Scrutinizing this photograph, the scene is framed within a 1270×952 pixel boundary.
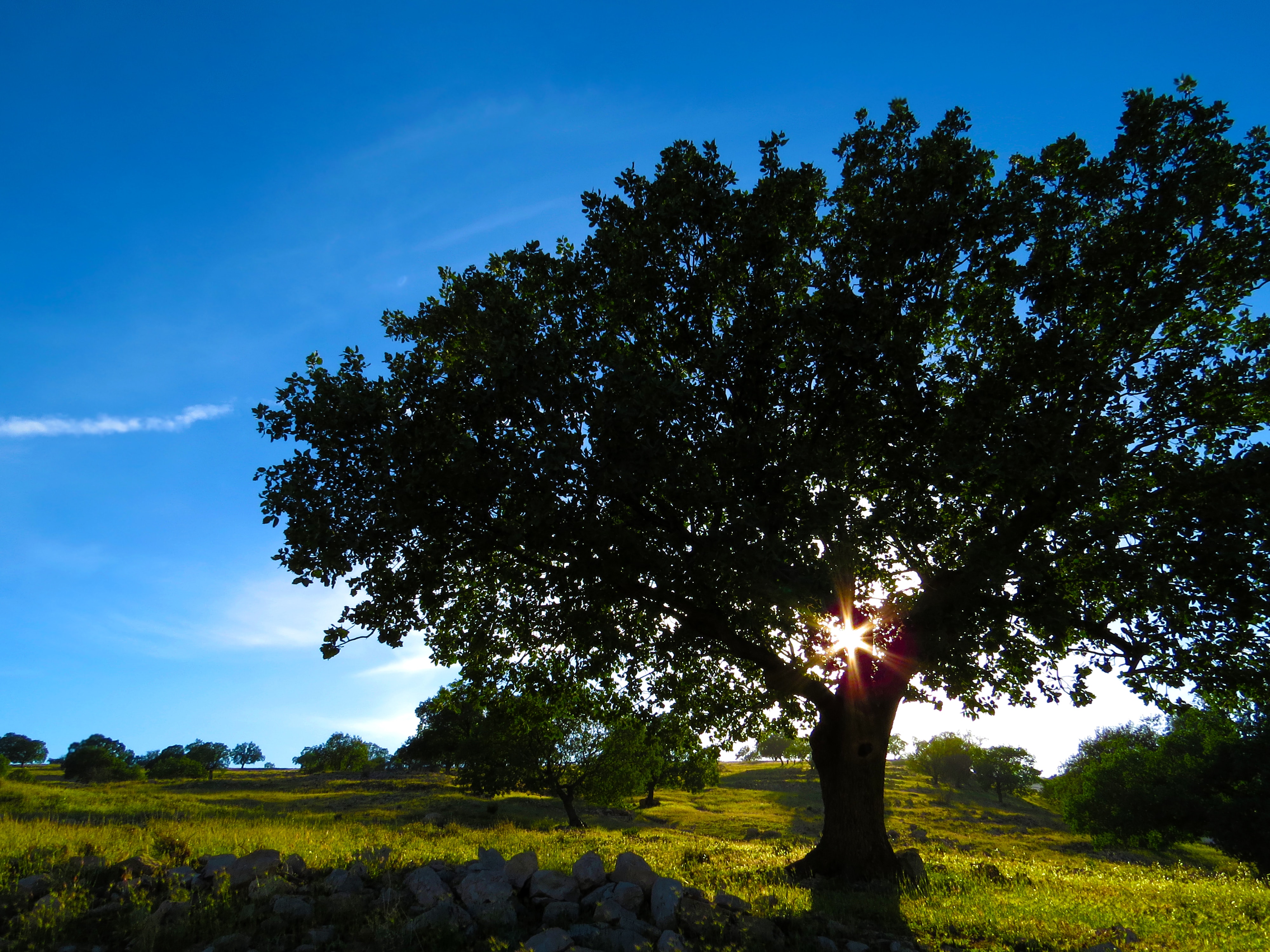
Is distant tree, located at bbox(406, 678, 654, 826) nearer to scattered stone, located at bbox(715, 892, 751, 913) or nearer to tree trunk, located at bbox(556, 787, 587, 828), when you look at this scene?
tree trunk, located at bbox(556, 787, 587, 828)

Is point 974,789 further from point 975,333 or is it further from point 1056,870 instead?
point 975,333

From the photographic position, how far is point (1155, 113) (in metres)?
14.8

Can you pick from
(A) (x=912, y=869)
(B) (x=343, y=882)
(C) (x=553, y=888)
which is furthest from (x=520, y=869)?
(A) (x=912, y=869)

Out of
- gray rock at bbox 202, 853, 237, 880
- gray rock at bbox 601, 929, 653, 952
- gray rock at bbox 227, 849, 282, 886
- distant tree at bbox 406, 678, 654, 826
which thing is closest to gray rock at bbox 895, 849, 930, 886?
gray rock at bbox 601, 929, 653, 952

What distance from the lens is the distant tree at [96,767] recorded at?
292ft

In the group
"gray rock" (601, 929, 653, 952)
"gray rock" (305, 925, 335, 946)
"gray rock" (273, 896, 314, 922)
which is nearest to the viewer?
"gray rock" (601, 929, 653, 952)

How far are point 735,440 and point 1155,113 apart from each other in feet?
38.4

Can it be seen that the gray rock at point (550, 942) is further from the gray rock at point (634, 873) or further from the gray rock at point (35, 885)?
the gray rock at point (35, 885)

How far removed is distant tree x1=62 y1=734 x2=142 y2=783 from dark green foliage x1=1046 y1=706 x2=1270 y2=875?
109m

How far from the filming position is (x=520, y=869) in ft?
38.5

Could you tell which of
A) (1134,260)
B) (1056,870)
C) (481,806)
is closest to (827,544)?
(1134,260)

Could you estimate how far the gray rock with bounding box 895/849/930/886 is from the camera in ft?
53.6

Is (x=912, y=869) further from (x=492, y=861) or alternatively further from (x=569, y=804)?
(x=569, y=804)

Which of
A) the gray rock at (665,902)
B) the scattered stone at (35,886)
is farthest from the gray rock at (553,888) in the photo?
the scattered stone at (35,886)
